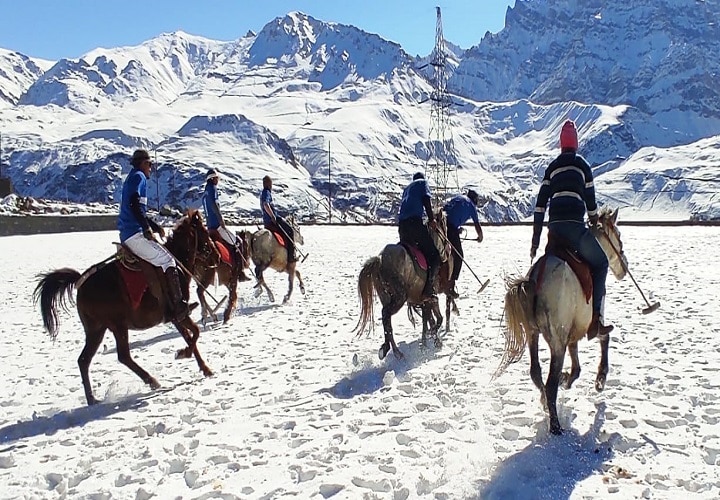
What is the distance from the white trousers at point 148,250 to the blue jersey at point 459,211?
5.04 metres

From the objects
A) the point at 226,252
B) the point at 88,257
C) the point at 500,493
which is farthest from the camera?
the point at 88,257

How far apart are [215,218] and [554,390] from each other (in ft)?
27.2

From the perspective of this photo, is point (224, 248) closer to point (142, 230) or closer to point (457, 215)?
point (457, 215)

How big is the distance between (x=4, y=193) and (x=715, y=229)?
163ft

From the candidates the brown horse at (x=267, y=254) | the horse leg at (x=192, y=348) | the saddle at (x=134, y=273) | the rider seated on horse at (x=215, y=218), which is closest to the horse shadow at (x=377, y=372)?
the horse leg at (x=192, y=348)

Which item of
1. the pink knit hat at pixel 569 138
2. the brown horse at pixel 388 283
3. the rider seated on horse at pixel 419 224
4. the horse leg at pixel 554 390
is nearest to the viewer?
the horse leg at pixel 554 390

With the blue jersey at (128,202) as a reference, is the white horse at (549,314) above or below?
below

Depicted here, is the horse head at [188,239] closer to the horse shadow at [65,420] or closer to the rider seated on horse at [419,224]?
the horse shadow at [65,420]

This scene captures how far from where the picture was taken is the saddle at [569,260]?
19.7ft

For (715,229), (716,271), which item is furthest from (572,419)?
(715,229)

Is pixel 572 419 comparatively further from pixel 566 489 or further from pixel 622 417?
pixel 566 489

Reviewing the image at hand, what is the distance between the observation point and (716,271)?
15703 millimetres

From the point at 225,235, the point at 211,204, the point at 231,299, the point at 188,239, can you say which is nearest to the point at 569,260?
the point at 188,239

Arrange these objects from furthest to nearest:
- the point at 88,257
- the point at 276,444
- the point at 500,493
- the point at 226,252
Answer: the point at 88,257, the point at 226,252, the point at 276,444, the point at 500,493
